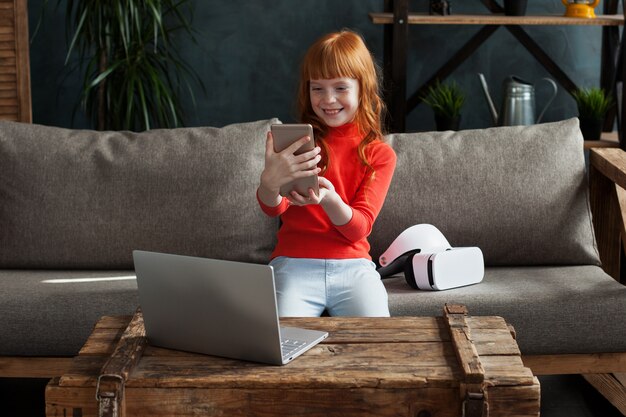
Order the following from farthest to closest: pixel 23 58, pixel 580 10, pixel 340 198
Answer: pixel 580 10 → pixel 23 58 → pixel 340 198

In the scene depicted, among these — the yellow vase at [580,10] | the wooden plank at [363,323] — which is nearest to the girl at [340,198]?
the wooden plank at [363,323]

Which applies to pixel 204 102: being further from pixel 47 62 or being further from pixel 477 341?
pixel 477 341

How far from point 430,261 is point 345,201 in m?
0.32

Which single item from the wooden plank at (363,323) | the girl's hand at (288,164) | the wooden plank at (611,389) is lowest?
the wooden plank at (611,389)

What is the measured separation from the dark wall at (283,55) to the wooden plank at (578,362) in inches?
86.3

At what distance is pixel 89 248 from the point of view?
3.01 meters

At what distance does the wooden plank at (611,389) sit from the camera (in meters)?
2.82

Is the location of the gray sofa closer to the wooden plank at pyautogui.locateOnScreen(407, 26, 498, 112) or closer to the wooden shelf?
the wooden shelf

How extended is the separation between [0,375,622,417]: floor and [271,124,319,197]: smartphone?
1169mm

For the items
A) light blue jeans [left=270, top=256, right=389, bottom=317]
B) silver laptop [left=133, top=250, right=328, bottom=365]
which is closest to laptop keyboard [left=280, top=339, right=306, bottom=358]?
silver laptop [left=133, top=250, right=328, bottom=365]

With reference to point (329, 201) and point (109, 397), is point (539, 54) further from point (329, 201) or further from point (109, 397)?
point (109, 397)

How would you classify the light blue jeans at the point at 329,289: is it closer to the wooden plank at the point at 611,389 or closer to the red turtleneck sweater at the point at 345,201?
the red turtleneck sweater at the point at 345,201

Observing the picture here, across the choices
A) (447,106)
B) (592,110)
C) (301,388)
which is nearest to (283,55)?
(447,106)

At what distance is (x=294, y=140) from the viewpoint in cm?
215
